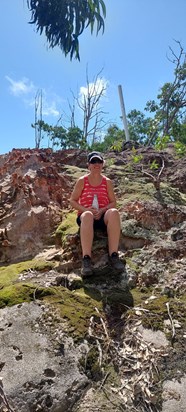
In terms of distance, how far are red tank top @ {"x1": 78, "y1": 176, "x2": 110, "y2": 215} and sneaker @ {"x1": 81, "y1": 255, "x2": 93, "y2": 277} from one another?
610 mm

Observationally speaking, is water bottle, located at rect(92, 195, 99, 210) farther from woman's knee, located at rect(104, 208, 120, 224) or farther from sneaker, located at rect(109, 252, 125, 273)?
sneaker, located at rect(109, 252, 125, 273)

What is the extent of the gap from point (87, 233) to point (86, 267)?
31 cm

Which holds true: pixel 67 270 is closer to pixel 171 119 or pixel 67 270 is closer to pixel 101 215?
pixel 101 215

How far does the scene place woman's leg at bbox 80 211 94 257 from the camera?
333cm

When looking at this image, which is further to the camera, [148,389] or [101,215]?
[101,215]

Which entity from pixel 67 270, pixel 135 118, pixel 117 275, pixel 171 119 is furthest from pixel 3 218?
pixel 135 118

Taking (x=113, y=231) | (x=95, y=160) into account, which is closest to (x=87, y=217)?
(x=113, y=231)

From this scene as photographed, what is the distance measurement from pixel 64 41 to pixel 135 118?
18427mm

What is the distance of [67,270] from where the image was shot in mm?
3586

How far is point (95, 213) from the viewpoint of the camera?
11.8 feet

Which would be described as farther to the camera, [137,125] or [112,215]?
[137,125]

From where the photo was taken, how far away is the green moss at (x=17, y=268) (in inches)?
137

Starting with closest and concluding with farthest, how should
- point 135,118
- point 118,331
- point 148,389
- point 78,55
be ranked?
point 148,389
point 118,331
point 78,55
point 135,118

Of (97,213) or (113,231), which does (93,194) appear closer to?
(97,213)
